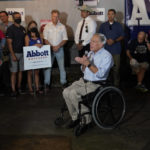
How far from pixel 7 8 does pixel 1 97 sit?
2.32 m

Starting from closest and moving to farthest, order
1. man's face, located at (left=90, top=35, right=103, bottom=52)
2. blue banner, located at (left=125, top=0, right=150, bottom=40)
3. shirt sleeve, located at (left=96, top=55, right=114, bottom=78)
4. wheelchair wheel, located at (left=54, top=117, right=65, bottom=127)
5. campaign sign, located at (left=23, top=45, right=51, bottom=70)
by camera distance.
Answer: shirt sleeve, located at (left=96, top=55, right=114, bottom=78) < man's face, located at (left=90, top=35, right=103, bottom=52) < wheelchair wheel, located at (left=54, top=117, right=65, bottom=127) < campaign sign, located at (left=23, top=45, right=51, bottom=70) < blue banner, located at (left=125, top=0, right=150, bottom=40)

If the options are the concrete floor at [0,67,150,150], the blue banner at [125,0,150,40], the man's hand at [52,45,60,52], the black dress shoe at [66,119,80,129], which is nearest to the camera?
the concrete floor at [0,67,150,150]

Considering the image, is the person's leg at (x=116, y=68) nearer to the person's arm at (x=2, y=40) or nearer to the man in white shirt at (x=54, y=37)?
the man in white shirt at (x=54, y=37)

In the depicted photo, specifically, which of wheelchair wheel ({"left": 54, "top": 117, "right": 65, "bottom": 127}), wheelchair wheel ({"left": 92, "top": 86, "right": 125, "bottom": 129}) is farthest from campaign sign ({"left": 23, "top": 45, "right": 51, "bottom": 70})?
wheelchair wheel ({"left": 92, "top": 86, "right": 125, "bottom": 129})

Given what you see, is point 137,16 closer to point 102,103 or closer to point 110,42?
point 110,42

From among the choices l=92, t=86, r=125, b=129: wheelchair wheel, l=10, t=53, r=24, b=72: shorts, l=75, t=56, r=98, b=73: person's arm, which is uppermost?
l=75, t=56, r=98, b=73: person's arm

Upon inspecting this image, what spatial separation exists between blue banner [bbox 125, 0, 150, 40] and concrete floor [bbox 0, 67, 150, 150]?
1.82 m

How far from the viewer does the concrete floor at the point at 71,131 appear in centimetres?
363

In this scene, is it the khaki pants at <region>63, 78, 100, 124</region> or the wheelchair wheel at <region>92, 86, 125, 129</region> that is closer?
the wheelchair wheel at <region>92, 86, 125, 129</region>

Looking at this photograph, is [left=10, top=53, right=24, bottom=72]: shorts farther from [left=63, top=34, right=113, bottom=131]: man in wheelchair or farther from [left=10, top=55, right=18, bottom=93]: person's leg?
[left=63, top=34, right=113, bottom=131]: man in wheelchair

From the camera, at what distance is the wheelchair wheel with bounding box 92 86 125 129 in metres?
3.71

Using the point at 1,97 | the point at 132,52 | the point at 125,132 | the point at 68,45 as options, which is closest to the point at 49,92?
the point at 1,97

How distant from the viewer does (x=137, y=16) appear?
6766mm

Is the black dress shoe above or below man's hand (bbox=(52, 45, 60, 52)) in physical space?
below
